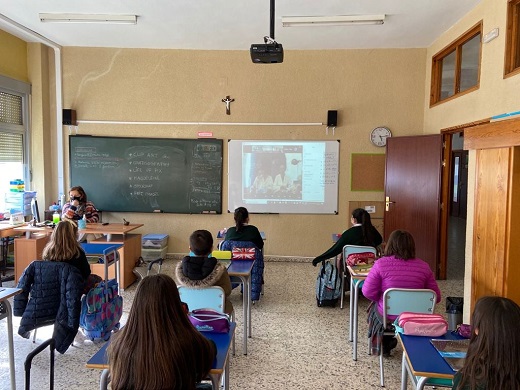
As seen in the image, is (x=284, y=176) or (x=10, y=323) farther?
(x=284, y=176)

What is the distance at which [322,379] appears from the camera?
2955mm

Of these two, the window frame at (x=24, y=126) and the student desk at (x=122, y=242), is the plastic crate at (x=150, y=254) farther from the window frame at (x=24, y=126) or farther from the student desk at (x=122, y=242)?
the window frame at (x=24, y=126)

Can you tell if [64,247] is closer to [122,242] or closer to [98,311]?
[98,311]

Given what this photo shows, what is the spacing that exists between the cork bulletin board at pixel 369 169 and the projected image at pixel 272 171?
→ 873 millimetres

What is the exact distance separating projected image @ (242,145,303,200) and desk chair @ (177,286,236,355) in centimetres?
374

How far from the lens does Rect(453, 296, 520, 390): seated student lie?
1.35 meters

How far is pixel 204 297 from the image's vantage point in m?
2.82

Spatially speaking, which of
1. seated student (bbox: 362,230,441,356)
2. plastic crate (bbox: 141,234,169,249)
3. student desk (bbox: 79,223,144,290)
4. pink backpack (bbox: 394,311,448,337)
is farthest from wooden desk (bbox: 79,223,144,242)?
pink backpack (bbox: 394,311,448,337)

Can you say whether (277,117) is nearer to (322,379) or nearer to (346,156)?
(346,156)

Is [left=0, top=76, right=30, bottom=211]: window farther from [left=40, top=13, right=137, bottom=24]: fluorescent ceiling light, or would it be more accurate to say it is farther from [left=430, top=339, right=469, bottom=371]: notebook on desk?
[left=430, top=339, right=469, bottom=371]: notebook on desk

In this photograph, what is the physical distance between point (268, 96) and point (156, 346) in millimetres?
5359

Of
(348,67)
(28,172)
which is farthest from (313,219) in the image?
(28,172)

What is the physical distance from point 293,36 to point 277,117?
126 cm

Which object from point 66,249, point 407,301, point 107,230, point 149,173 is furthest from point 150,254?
point 407,301
